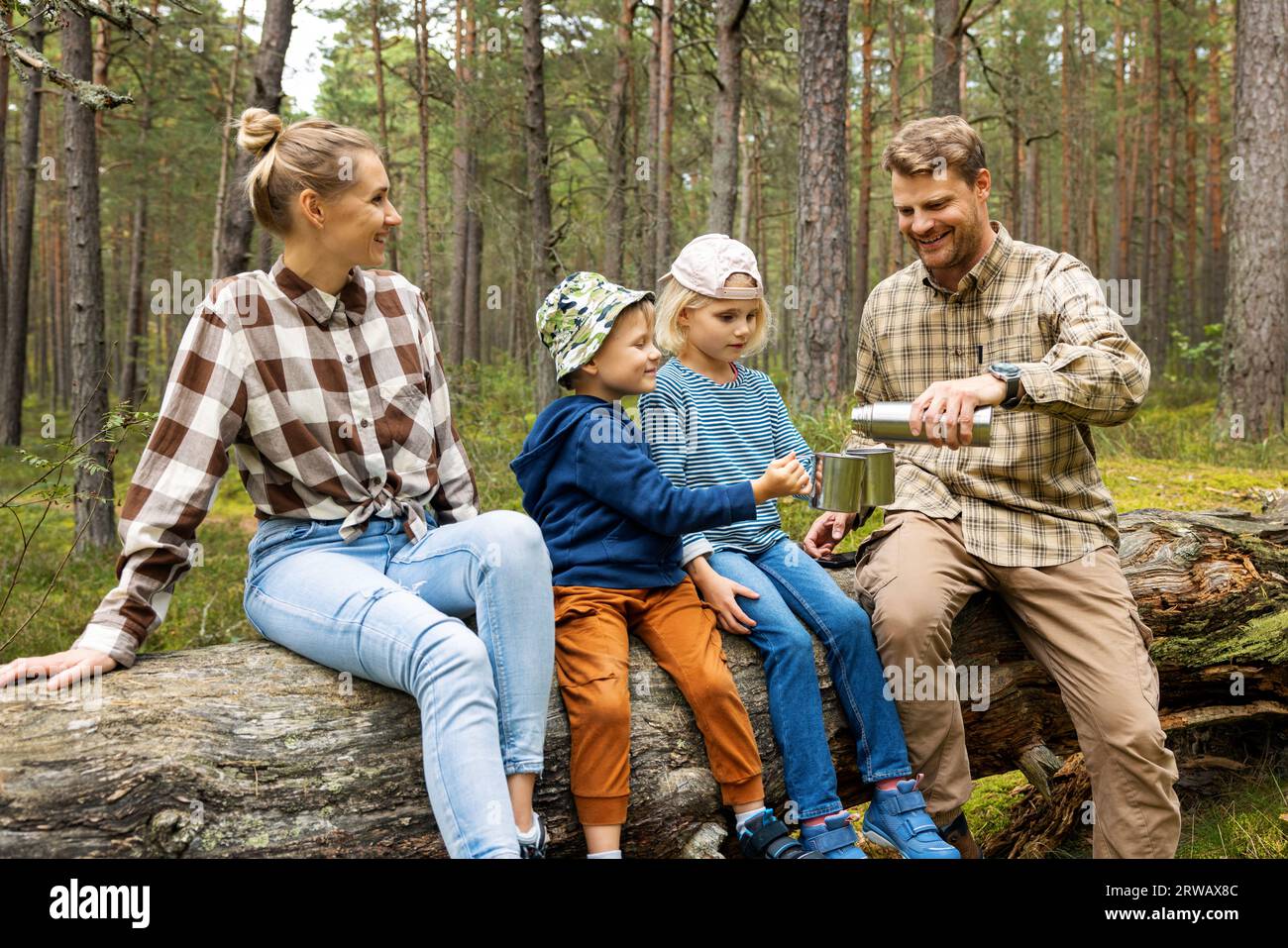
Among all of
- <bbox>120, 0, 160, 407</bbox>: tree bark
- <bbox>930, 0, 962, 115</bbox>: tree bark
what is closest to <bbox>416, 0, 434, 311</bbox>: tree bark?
<bbox>120, 0, 160, 407</bbox>: tree bark

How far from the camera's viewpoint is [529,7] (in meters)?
10.4

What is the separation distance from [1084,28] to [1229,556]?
24.6 m

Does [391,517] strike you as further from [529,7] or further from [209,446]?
[529,7]

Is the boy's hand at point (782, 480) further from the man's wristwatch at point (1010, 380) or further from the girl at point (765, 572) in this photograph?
the man's wristwatch at point (1010, 380)

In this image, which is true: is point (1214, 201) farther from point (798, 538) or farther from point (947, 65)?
point (798, 538)

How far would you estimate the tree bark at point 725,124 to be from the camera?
11023 mm

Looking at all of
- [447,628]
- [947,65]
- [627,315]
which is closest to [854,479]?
[627,315]

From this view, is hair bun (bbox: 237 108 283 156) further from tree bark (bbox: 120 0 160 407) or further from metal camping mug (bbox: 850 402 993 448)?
tree bark (bbox: 120 0 160 407)

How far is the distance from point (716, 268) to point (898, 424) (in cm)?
80

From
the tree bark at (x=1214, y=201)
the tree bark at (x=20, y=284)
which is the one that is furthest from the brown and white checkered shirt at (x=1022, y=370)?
the tree bark at (x=1214, y=201)

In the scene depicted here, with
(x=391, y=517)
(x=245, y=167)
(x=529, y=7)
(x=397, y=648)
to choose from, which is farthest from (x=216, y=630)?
(x=529, y=7)

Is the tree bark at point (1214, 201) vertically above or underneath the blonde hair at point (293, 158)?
above

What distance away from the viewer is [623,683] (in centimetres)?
263

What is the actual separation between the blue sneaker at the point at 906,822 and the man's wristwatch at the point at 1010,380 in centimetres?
118
